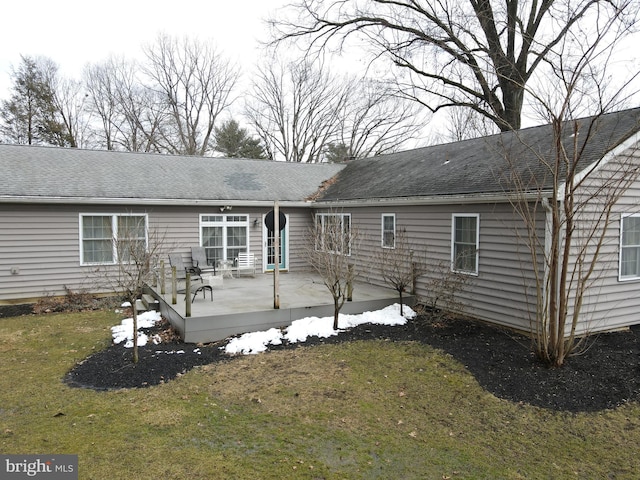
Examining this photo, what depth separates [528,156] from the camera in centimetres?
874

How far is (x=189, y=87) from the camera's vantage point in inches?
1125

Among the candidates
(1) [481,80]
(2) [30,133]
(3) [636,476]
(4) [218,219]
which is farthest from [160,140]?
(3) [636,476]

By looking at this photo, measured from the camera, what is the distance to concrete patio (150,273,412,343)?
7.70 meters

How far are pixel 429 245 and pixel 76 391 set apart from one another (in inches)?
289

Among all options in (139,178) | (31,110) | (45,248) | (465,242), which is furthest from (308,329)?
(31,110)

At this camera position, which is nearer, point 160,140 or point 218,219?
point 218,219

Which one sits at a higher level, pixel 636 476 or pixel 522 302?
pixel 522 302

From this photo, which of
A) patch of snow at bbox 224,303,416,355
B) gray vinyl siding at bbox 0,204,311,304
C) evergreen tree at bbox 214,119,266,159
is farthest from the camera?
evergreen tree at bbox 214,119,266,159

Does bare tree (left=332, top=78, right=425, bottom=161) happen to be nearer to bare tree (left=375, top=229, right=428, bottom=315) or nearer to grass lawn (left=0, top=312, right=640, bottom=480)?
bare tree (left=375, top=229, right=428, bottom=315)

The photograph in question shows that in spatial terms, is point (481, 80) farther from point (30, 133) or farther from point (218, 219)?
point (30, 133)

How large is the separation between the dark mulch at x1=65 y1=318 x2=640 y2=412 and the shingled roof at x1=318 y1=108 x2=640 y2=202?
2.75 meters

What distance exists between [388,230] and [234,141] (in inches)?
783

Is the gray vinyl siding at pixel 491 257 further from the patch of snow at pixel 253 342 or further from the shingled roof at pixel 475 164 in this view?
the patch of snow at pixel 253 342

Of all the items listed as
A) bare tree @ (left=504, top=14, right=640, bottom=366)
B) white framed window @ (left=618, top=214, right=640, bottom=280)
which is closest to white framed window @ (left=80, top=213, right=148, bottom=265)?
bare tree @ (left=504, top=14, right=640, bottom=366)
